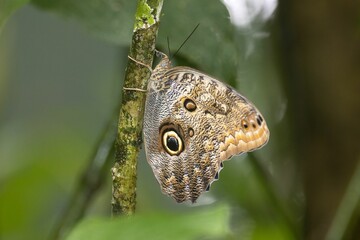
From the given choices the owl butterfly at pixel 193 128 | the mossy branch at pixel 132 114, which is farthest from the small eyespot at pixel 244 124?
the mossy branch at pixel 132 114

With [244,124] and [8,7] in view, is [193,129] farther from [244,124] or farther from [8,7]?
[8,7]

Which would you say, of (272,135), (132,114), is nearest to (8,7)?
(132,114)

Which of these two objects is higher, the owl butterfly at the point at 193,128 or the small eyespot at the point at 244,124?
the small eyespot at the point at 244,124

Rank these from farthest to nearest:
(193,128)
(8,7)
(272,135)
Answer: (272,135), (193,128), (8,7)

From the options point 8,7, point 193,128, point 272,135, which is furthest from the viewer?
point 272,135

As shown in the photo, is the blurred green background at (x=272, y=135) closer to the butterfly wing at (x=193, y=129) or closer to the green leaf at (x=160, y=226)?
the butterfly wing at (x=193, y=129)

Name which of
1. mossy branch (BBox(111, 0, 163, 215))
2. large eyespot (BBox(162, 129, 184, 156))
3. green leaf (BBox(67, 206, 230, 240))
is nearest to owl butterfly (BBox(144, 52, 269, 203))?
large eyespot (BBox(162, 129, 184, 156))

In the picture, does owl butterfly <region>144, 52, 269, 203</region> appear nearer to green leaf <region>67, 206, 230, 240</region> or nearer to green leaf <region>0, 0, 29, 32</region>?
green leaf <region>0, 0, 29, 32</region>
